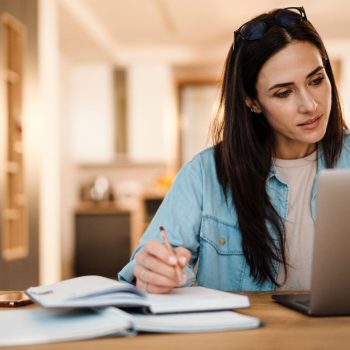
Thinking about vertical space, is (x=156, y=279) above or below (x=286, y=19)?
below

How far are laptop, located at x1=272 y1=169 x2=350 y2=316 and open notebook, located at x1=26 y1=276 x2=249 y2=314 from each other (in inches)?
4.4

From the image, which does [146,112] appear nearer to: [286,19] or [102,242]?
[102,242]

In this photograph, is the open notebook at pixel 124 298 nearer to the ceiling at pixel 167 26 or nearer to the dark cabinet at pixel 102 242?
the ceiling at pixel 167 26

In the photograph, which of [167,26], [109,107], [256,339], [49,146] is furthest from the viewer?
[109,107]

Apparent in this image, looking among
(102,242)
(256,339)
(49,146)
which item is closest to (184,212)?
(256,339)

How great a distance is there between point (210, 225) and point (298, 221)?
0.21 meters

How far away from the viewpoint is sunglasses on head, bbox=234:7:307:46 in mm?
1447

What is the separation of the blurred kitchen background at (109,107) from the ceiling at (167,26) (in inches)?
0.4

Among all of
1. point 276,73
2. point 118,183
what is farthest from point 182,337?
point 118,183

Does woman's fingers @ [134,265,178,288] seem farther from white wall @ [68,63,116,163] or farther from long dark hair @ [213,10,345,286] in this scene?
white wall @ [68,63,116,163]

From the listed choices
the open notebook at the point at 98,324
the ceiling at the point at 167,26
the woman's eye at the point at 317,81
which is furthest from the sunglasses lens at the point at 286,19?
the ceiling at the point at 167,26

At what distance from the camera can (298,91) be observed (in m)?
1.43

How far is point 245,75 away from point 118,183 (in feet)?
18.3

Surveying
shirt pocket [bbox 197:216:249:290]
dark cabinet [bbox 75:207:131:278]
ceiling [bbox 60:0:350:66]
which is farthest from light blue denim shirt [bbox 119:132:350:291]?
dark cabinet [bbox 75:207:131:278]
